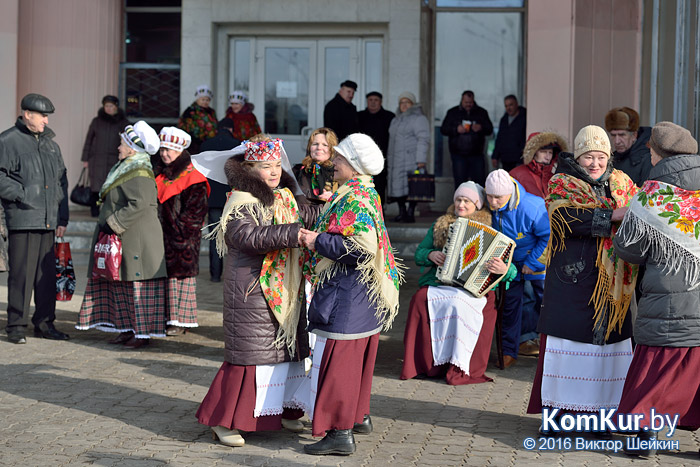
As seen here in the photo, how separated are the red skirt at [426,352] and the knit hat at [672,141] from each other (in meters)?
2.54

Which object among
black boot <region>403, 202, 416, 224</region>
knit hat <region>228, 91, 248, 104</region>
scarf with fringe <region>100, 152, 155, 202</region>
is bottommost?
black boot <region>403, 202, 416, 224</region>

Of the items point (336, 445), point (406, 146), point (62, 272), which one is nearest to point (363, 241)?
point (336, 445)

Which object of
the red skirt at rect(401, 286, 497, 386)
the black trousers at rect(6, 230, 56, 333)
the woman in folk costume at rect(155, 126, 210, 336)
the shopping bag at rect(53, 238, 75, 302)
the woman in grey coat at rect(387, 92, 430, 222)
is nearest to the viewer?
the red skirt at rect(401, 286, 497, 386)

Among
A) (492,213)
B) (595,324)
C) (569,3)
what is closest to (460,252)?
(492,213)

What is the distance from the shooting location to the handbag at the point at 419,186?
1378 centimetres

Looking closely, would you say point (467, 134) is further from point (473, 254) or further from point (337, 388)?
point (337, 388)

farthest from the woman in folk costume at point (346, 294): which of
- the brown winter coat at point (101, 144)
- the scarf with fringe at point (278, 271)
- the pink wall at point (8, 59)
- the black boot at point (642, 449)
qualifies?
the pink wall at point (8, 59)

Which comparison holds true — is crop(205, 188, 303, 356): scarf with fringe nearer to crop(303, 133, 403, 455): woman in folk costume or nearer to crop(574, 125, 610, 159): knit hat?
crop(303, 133, 403, 455): woman in folk costume

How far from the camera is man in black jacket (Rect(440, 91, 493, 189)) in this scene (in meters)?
14.2

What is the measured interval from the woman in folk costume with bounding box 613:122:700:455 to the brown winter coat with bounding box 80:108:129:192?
9.96 m

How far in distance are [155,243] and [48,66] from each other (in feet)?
23.8

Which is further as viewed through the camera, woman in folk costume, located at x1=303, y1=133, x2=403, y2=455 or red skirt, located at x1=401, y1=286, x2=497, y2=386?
red skirt, located at x1=401, y1=286, x2=497, y2=386

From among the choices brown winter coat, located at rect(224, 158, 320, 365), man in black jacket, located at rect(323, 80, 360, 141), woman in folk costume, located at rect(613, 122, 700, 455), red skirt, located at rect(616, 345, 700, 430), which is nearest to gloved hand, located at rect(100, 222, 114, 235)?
brown winter coat, located at rect(224, 158, 320, 365)

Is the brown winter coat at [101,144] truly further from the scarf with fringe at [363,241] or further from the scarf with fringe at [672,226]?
the scarf with fringe at [672,226]
